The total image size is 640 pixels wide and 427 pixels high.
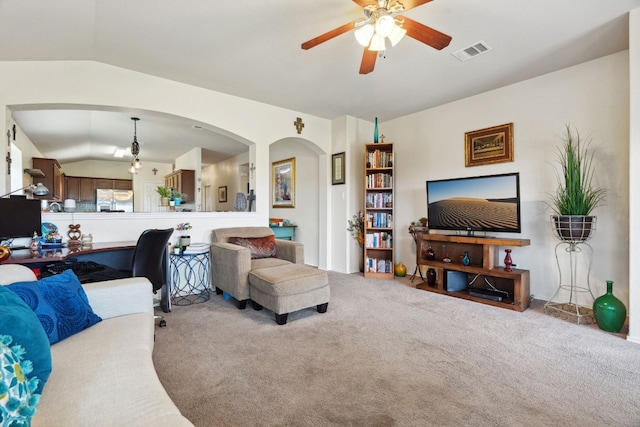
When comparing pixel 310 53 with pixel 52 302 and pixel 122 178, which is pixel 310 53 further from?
pixel 122 178

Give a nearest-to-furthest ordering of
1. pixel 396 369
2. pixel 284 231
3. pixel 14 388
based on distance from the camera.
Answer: pixel 14 388 → pixel 396 369 → pixel 284 231

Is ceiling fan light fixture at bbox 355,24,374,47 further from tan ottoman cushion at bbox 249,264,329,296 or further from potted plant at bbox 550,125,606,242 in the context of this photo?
potted plant at bbox 550,125,606,242

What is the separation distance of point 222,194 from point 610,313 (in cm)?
765

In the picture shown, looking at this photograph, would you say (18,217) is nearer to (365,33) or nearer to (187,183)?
(365,33)

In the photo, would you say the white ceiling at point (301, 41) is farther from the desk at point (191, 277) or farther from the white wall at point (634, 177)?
the desk at point (191, 277)

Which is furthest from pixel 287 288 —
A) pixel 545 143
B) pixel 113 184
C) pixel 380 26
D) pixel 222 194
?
pixel 113 184

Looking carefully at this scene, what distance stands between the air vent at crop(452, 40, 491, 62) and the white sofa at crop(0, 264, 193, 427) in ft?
11.0

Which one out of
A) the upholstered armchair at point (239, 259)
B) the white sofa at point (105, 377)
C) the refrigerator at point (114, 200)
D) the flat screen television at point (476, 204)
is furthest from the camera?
the refrigerator at point (114, 200)

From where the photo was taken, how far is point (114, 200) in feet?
26.5

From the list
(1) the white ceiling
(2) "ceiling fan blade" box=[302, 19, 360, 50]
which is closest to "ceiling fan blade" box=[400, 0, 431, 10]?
(2) "ceiling fan blade" box=[302, 19, 360, 50]

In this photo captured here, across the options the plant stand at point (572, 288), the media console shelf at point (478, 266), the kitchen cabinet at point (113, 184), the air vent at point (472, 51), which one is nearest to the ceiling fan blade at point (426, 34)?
the air vent at point (472, 51)

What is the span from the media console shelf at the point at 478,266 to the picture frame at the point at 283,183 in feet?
9.39

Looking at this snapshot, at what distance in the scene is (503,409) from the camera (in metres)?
1.57

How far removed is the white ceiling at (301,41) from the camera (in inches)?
88.3
